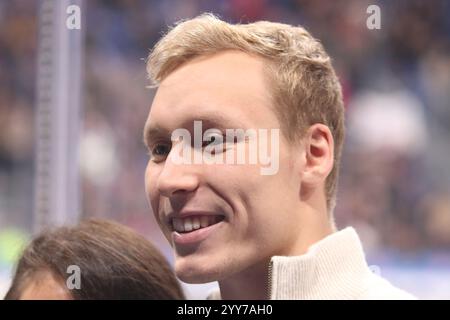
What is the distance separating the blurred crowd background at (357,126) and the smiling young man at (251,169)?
135 cm

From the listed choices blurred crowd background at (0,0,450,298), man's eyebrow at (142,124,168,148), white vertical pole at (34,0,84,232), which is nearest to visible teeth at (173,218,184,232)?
man's eyebrow at (142,124,168,148)

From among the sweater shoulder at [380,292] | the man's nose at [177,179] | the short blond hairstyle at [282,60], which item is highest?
the short blond hairstyle at [282,60]

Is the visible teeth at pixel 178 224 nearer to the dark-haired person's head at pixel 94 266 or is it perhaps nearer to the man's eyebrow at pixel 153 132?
the man's eyebrow at pixel 153 132

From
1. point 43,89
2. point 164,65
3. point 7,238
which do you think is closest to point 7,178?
point 7,238

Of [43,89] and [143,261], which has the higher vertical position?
[43,89]

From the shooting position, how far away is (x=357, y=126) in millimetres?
2592

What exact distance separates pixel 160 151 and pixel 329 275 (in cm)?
27

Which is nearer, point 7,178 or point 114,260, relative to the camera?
point 114,260

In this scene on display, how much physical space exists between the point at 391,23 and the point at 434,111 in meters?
0.31

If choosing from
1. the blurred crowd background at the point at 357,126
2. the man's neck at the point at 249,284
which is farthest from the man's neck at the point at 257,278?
the blurred crowd background at the point at 357,126

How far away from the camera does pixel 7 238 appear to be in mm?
2582

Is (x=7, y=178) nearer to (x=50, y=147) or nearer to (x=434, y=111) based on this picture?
(x=50, y=147)

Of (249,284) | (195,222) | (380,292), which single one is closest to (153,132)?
(195,222)

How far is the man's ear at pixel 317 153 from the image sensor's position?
1085 mm
